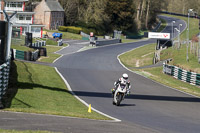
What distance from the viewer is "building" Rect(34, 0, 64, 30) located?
289 ft

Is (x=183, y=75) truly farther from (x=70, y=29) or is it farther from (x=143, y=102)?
(x=70, y=29)

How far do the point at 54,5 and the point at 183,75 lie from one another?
60.8m

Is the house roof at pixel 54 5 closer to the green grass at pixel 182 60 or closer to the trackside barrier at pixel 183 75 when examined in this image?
the green grass at pixel 182 60

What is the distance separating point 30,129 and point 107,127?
2953 millimetres

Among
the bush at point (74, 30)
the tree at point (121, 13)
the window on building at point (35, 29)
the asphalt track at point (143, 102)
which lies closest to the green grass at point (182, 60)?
the asphalt track at point (143, 102)

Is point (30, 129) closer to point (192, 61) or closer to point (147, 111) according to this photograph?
point (147, 111)

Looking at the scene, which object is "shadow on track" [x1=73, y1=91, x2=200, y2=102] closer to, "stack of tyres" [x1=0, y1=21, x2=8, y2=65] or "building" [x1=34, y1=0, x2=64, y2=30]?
"stack of tyres" [x1=0, y1=21, x2=8, y2=65]

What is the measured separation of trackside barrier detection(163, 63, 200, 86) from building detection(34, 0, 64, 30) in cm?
5301

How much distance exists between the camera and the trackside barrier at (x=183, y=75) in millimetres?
33734

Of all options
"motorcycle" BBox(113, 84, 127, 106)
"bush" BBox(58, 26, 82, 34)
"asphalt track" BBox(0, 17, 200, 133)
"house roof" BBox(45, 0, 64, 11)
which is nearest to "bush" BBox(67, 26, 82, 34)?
"bush" BBox(58, 26, 82, 34)

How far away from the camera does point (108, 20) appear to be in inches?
3912

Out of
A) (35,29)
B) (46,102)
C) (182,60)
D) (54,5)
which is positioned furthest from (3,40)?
(54,5)

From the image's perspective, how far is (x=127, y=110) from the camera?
1909cm

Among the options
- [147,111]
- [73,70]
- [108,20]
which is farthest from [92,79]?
[108,20]
